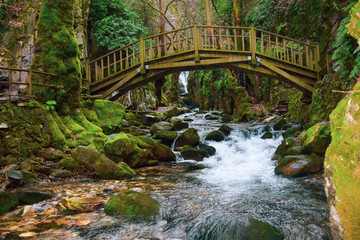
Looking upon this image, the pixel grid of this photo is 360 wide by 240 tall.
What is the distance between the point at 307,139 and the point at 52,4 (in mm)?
8792

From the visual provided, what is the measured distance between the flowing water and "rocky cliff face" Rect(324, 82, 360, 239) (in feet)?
3.71

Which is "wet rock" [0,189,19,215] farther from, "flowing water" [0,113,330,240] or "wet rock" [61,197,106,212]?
"wet rock" [61,197,106,212]

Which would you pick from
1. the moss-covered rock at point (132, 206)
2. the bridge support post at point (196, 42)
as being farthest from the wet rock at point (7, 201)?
the bridge support post at point (196, 42)

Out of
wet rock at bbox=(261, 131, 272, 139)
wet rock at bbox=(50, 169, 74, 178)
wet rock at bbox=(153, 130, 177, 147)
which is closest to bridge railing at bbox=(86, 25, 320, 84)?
wet rock at bbox=(153, 130, 177, 147)

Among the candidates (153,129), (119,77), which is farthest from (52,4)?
(153,129)

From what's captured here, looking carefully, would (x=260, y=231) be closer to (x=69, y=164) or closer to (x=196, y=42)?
(x=69, y=164)

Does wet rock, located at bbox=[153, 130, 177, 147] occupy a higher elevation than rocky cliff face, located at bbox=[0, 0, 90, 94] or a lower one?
lower

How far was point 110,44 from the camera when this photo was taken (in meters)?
14.9

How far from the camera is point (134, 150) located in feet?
26.7

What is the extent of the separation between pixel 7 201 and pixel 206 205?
3.19 metres

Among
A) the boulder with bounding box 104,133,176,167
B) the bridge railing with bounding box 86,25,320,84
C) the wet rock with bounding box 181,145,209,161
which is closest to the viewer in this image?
the boulder with bounding box 104,133,176,167

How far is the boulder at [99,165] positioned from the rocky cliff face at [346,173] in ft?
16.6

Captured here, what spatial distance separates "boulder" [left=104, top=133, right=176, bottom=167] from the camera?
769cm

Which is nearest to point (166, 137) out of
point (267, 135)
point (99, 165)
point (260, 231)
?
point (267, 135)
